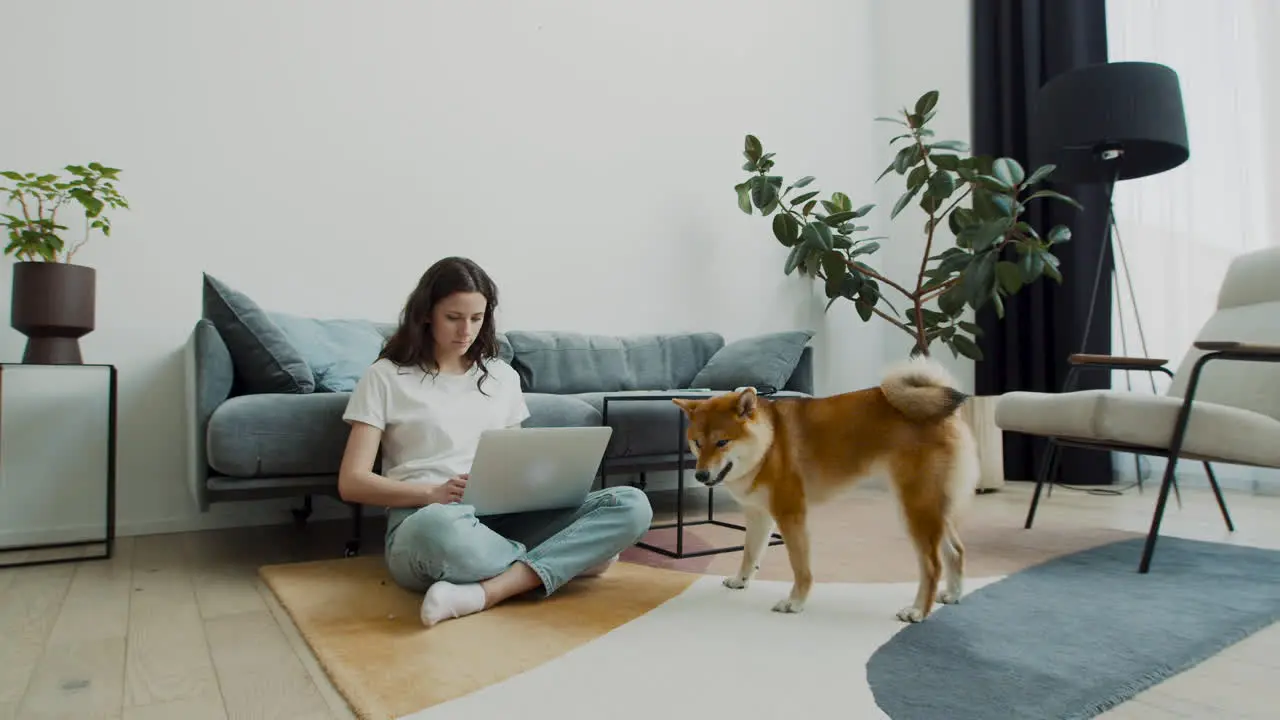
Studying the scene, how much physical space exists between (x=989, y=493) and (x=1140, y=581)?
67.3 inches

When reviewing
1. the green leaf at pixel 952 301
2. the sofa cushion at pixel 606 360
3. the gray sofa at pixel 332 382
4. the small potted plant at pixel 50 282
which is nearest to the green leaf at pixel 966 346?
the green leaf at pixel 952 301

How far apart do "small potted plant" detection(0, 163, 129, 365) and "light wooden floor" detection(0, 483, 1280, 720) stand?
2.11 feet

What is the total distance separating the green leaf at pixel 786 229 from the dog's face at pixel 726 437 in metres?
2.09

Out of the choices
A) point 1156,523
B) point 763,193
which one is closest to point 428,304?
point 1156,523

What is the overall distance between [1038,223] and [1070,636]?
120 inches

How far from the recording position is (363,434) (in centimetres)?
177

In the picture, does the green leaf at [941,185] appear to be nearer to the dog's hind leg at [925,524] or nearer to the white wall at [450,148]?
the white wall at [450,148]

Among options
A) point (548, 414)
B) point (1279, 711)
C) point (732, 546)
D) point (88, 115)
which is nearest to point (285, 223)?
point (88, 115)

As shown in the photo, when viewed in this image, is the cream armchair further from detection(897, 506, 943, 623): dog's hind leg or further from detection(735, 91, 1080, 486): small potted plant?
detection(897, 506, 943, 623): dog's hind leg

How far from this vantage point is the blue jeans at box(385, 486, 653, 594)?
1567 mm

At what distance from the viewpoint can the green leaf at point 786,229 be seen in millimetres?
3611

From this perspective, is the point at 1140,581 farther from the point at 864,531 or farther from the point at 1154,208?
the point at 1154,208

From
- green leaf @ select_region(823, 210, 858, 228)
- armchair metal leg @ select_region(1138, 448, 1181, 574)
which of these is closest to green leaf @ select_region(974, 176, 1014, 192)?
green leaf @ select_region(823, 210, 858, 228)

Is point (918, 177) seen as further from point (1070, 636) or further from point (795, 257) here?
point (1070, 636)
